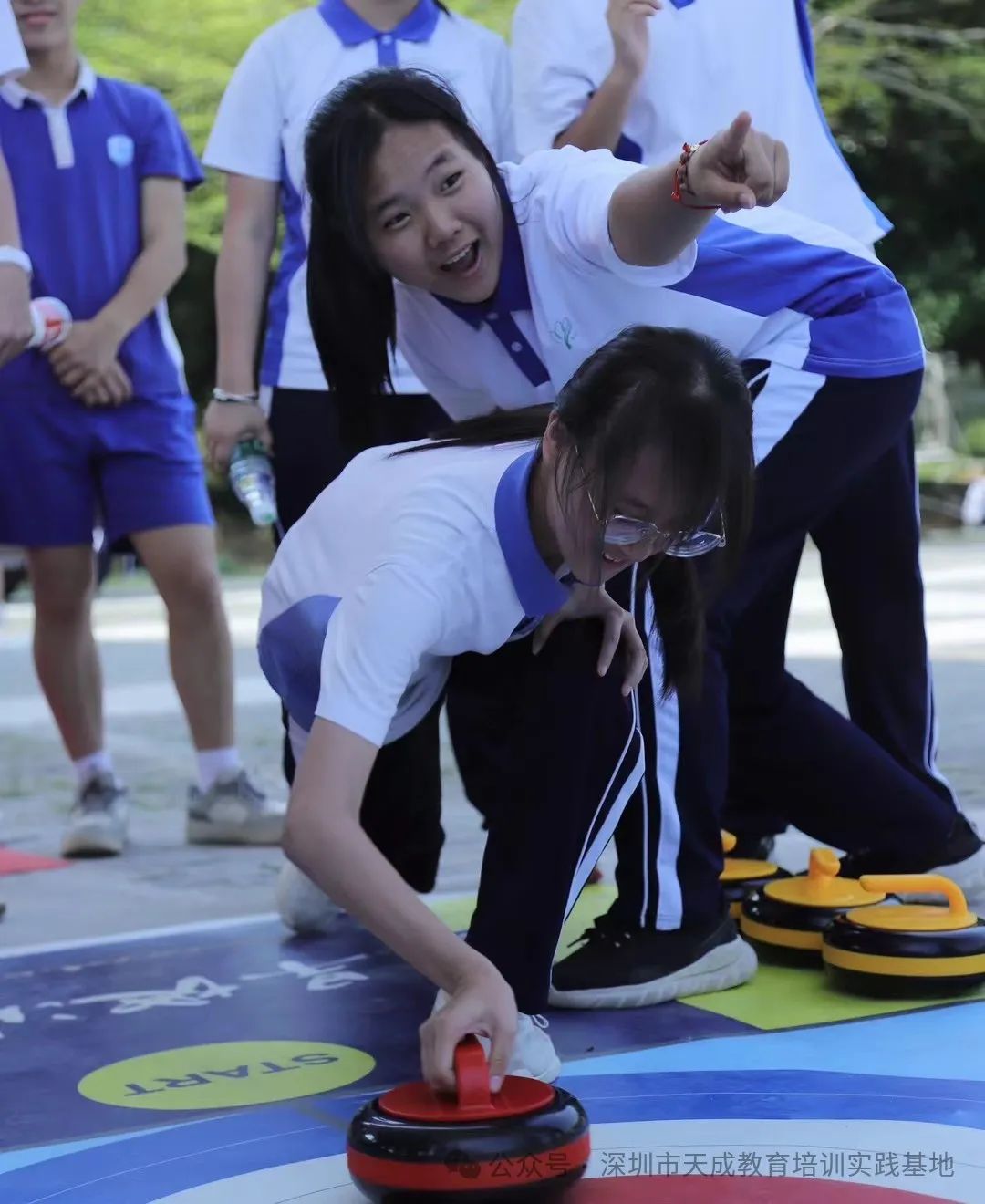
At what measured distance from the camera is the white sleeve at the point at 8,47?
2.84 metres

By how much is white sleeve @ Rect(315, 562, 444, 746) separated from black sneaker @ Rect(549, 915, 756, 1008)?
70cm

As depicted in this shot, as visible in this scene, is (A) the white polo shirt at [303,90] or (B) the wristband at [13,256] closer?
(B) the wristband at [13,256]

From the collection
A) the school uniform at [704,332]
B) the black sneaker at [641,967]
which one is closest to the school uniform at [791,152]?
the school uniform at [704,332]

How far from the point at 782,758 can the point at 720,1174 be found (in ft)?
3.62

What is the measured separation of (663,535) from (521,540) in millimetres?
202

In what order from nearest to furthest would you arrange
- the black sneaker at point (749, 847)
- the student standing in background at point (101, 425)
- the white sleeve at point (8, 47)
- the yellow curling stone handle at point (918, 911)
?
the yellow curling stone handle at point (918, 911)
the white sleeve at point (8, 47)
the black sneaker at point (749, 847)
the student standing in background at point (101, 425)

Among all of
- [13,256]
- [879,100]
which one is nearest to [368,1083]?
[13,256]

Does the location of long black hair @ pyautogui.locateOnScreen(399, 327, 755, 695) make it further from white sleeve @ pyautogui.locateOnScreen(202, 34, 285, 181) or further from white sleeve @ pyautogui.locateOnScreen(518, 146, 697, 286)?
white sleeve @ pyautogui.locateOnScreen(202, 34, 285, 181)

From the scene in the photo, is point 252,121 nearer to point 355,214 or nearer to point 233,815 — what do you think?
point 355,214

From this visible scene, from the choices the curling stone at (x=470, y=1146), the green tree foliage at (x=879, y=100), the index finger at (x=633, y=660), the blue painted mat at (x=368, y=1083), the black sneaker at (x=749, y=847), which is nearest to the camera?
the curling stone at (x=470, y=1146)

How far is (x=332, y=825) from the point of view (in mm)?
1867

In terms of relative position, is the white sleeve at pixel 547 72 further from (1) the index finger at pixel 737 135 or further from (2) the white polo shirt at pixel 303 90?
(1) the index finger at pixel 737 135

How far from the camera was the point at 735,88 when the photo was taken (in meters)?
2.91

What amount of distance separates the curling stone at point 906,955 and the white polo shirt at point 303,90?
1.33m
